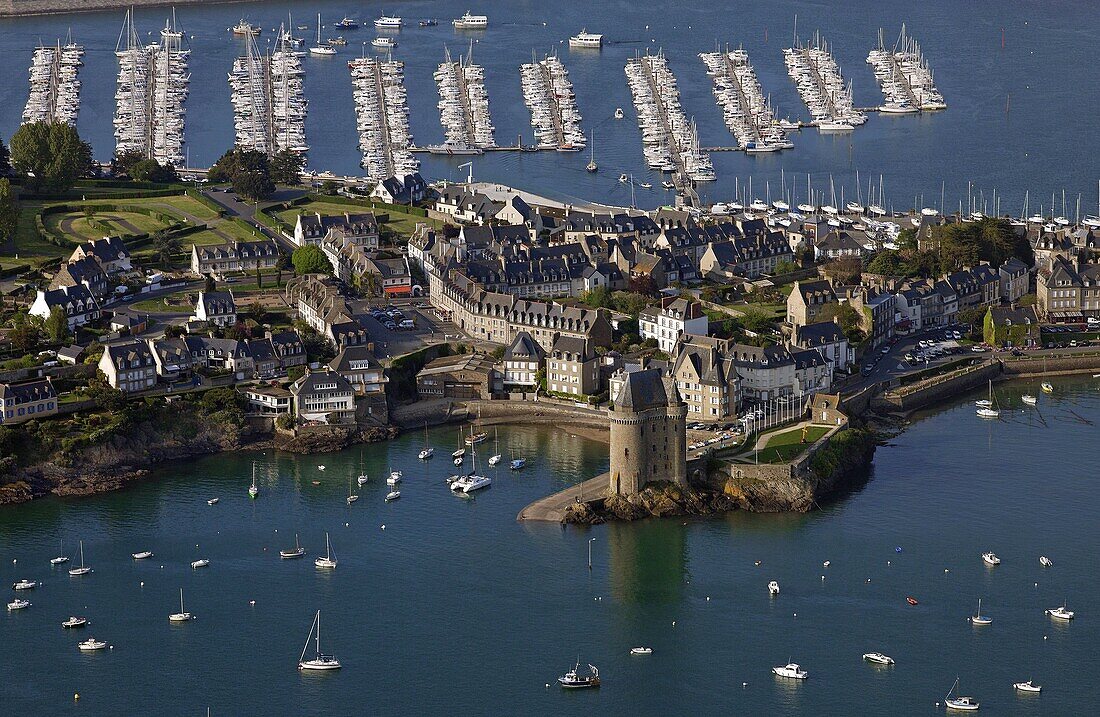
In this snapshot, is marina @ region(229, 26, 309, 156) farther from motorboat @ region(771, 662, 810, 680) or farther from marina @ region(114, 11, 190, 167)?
motorboat @ region(771, 662, 810, 680)

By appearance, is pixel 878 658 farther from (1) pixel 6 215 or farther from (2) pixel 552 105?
(2) pixel 552 105

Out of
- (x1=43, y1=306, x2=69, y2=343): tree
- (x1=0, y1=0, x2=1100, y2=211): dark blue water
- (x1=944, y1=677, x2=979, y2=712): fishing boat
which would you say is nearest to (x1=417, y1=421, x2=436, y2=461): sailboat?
(x1=43, y1=306, x2=69, y2=343): tree

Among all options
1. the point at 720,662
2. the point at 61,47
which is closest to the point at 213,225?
the point at 720,662

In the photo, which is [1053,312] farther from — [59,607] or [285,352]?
[59,607]

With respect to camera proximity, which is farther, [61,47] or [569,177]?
[61,47]

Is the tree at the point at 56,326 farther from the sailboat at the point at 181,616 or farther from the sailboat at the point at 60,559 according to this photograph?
the sailboat at the point at 181,616

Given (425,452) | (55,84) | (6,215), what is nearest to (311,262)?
(6,215)
